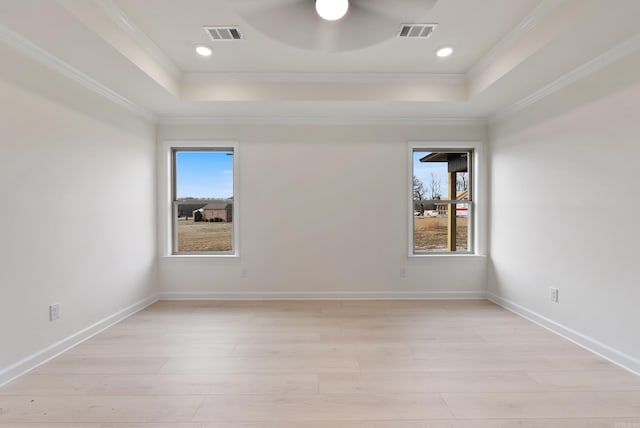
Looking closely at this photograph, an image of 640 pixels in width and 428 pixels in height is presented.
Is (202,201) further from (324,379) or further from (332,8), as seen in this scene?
(332,8)

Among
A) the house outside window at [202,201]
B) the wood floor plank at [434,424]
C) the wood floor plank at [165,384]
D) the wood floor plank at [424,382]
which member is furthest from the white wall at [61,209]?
the wood floor plank at [424,382]

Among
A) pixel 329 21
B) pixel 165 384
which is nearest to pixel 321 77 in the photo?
pixel 329 21

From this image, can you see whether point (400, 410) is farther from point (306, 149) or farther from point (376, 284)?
point (306, 149)

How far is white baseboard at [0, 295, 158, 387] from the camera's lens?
81.6 inches

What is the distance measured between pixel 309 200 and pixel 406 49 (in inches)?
81.4

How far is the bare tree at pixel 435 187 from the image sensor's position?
4.16 meters

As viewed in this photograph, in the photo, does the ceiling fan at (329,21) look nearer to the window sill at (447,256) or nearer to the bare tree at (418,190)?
the bare tree at (418,190)

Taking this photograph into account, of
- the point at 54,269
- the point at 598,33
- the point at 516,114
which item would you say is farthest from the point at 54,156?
the point at 516,114

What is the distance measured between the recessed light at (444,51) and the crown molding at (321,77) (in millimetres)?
364

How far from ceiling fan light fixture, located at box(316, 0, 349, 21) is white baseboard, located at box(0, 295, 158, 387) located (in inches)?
121

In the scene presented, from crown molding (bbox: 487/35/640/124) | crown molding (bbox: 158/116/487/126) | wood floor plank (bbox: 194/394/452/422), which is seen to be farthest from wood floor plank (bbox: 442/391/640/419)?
crown molding (bbox: 158/116/487/126)

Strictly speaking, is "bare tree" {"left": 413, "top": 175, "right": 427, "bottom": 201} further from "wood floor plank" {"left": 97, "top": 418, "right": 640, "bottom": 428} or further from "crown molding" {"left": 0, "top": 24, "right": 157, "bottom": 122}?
"crown molding" {"left": 0, "top": 24, "right": 157, "bottom": 122}

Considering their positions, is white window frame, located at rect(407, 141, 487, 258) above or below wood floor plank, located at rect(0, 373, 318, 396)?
above

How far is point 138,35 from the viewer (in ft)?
8.12
